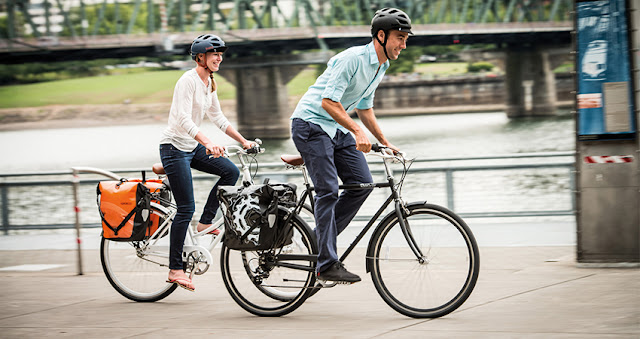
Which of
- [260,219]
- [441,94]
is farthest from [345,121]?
[441,94]

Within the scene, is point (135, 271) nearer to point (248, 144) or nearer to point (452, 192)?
point (248, 144)

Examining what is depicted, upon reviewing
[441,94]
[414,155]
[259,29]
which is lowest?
[441,94]

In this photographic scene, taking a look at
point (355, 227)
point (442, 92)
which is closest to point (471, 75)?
point (442, 92)

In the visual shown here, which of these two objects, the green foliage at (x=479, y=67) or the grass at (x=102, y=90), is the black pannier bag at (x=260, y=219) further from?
the green foliage at (x=479, y=67)

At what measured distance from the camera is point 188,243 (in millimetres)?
5609

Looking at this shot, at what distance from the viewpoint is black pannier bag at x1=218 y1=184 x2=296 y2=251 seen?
16.4 feet

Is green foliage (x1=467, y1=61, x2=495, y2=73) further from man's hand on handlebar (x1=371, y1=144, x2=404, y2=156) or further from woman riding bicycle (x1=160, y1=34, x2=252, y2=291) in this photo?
man's hand on handlebar (x1=371, y1=144, x2=404, y2=156)

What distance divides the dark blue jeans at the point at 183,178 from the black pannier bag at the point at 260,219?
44cm

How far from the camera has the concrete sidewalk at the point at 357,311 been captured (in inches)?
177

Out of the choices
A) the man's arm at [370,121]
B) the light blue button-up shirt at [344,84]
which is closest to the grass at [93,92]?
the man's arm at [370,121]

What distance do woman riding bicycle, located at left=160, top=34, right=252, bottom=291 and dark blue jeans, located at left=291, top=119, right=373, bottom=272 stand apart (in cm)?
64

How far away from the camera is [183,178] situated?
18.0ft

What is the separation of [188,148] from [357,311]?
1.49 m

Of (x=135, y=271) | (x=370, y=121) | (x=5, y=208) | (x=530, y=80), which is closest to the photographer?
(x=370, y=121)
